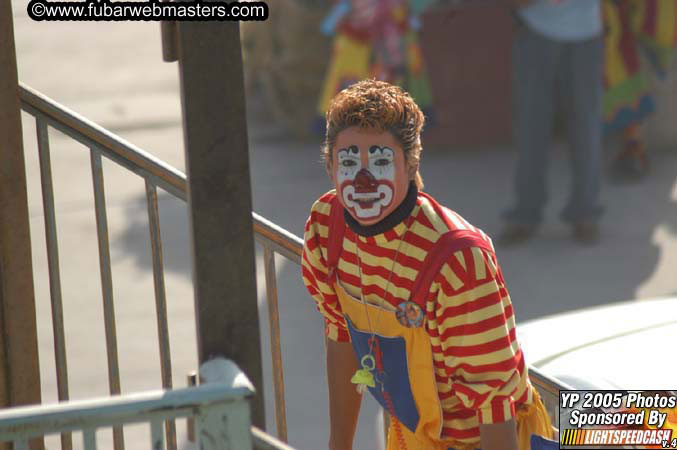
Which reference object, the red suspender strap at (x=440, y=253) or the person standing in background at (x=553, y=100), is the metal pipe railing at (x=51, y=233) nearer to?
the red suspender strap at (x=440, y=253)

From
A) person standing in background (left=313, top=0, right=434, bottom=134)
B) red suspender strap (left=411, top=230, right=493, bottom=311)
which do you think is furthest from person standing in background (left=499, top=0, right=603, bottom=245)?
red suspender strap (left=411, top=230, right=493, bottom=311)

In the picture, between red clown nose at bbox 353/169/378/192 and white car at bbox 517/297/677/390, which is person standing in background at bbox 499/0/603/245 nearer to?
white car at bbox 517/297/677/390

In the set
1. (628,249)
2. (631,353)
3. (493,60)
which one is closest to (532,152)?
(628,249)

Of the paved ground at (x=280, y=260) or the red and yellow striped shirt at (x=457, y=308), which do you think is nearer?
the red and yellow striped shirt at (x=457, y=308)

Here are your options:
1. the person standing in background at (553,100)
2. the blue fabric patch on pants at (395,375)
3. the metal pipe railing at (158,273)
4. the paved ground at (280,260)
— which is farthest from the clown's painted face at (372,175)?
the person standing in background at (553,100)

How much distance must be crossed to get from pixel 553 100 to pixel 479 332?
508 centimetres

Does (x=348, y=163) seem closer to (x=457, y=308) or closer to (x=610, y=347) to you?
(x=457, y=308)

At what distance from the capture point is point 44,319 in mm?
6684

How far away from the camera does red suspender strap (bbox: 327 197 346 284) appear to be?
272 cm

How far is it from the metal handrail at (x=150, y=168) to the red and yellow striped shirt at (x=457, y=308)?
48 cm

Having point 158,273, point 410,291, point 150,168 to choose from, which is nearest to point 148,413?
point 410,291

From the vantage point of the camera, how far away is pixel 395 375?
103 inches

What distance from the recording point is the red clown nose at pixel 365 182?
2.57 m

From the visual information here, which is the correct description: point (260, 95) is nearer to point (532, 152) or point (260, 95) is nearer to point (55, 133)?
point (55, 133)
